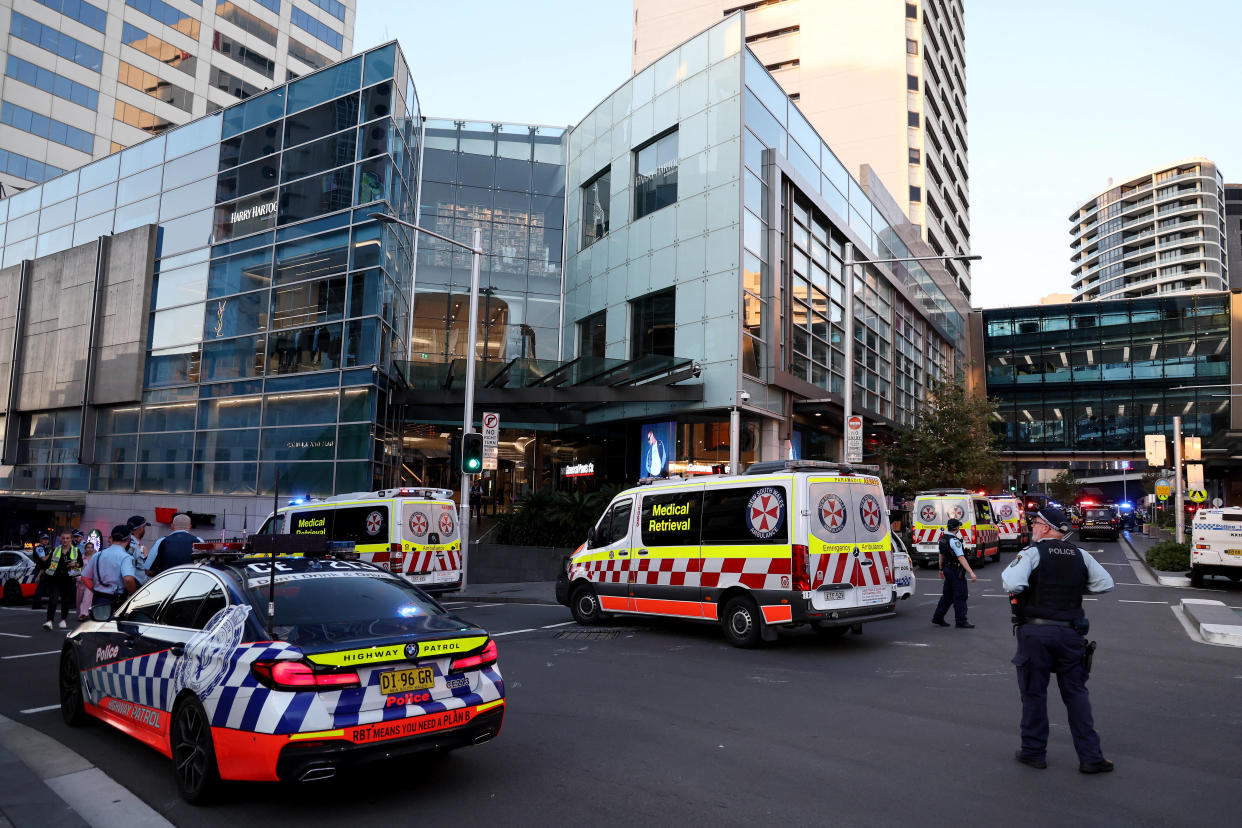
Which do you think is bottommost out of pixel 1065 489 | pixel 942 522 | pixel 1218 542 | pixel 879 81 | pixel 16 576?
pixel 16 576

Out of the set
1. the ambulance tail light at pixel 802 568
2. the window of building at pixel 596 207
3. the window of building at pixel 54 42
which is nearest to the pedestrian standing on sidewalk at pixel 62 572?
the ambulance tail light at pixel 802 568

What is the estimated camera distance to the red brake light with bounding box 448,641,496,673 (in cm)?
513

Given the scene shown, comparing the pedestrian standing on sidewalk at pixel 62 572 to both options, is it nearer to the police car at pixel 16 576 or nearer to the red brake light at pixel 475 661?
the police car at pixel 16 576

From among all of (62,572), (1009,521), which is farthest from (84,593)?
(1009,521)

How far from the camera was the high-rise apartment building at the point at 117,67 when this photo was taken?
49375 millimetres

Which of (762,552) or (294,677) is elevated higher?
(762,552)

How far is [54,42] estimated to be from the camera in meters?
51.0

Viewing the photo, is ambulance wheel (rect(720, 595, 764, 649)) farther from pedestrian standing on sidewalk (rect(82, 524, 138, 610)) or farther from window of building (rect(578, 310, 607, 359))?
window of building (rect(578, 310, 607, 359))

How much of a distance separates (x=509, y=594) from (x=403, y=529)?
415cm

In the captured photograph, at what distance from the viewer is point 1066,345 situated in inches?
2566

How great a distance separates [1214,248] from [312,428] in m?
137

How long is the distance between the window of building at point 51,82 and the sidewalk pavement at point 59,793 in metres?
57.1

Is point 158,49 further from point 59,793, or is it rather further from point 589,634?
point 59,793

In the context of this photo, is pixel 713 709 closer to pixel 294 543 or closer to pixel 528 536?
pixel 294 543
